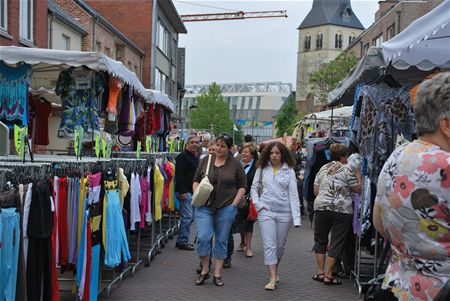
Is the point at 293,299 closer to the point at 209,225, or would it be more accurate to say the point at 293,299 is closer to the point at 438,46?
the point at 209,225

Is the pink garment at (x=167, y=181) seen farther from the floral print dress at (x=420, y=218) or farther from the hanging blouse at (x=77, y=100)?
the floral print dress at (x=420, y=218)

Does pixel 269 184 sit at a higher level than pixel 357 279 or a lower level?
higher

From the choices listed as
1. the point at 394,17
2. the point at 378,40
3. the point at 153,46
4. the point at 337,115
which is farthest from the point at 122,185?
the point at 378,40

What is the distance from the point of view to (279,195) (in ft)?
22.5

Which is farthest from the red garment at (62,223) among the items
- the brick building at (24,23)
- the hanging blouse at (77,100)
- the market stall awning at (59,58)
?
the brick building at (24,23)

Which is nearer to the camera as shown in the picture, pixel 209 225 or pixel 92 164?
pixel 92 164

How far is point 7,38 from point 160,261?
9.15 m

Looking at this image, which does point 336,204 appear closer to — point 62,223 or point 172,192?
point 62,223

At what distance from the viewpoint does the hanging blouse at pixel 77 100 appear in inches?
323

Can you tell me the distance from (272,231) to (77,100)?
3.70 meters

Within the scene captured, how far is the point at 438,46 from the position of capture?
5859 mm

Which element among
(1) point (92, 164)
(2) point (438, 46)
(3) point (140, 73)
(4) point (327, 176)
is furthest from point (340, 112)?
(3) point (140, 73)

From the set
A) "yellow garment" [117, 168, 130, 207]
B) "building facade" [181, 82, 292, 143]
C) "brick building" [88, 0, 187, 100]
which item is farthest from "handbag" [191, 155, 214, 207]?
"building facade" [181, 82, 292, 143]

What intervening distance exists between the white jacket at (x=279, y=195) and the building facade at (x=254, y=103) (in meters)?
124
